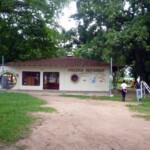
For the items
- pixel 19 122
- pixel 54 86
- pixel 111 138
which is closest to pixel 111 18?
pixel 54 86

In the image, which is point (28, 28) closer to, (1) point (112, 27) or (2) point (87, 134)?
(1) point (112, 27)

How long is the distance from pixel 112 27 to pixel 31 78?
10088mm

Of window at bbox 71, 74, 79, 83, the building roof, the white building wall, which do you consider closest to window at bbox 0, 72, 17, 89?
the building roof

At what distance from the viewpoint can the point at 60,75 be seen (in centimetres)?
3609

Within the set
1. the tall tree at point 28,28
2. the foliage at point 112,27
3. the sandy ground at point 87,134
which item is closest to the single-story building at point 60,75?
the foliage at point 112,27

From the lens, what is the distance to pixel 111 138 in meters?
9.97

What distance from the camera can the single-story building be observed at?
35156 mm

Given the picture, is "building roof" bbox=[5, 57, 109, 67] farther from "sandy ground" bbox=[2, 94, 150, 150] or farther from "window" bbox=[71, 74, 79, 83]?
"sandy ground" bbox=[2, 94, 150, 150]

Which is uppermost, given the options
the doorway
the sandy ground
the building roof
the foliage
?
the foliage

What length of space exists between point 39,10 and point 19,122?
1788 centimetres

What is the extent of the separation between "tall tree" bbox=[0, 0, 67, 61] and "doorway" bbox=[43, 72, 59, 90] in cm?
416

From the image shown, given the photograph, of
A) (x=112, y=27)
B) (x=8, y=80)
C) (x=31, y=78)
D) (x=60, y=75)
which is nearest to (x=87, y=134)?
(x=112, y=27)

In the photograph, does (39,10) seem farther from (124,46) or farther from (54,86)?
(54,86)

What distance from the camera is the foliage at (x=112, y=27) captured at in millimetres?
29672
